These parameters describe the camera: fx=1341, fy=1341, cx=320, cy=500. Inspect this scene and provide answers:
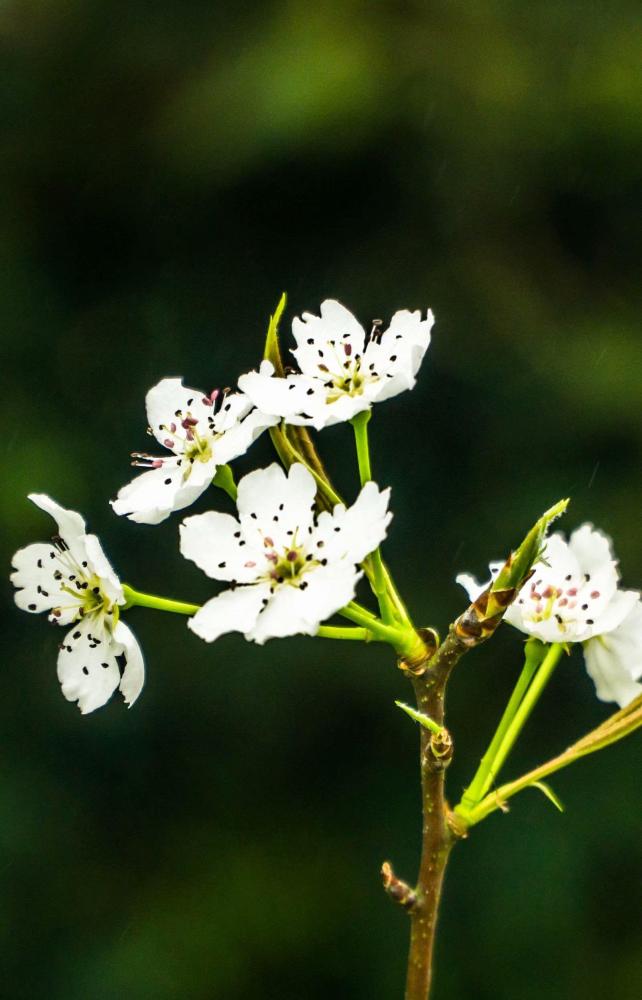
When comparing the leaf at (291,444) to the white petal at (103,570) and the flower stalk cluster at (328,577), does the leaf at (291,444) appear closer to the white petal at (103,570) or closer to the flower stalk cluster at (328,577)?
the flower stalk cluster at (328,577)

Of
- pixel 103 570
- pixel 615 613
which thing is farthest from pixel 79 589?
pixel 615 613

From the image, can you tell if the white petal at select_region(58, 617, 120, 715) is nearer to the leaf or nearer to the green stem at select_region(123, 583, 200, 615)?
the green stem at select_region(123, 583, 200, 615)

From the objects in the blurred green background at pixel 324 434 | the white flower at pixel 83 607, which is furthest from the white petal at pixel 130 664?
the blurred green background at pixel 324 434

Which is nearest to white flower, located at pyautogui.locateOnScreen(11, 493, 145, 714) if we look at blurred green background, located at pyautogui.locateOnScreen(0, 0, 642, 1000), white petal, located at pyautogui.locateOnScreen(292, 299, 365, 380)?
white petal, located at pyautogui.locateOnScreen(292, 299, 365, 380)

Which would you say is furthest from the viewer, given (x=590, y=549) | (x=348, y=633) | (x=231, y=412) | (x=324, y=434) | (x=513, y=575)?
(x=324, y=434)

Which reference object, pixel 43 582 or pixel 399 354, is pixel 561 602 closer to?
pixel 399 354

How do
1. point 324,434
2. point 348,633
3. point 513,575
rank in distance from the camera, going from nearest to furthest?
point 513,575
point 348,633
point 324,434
